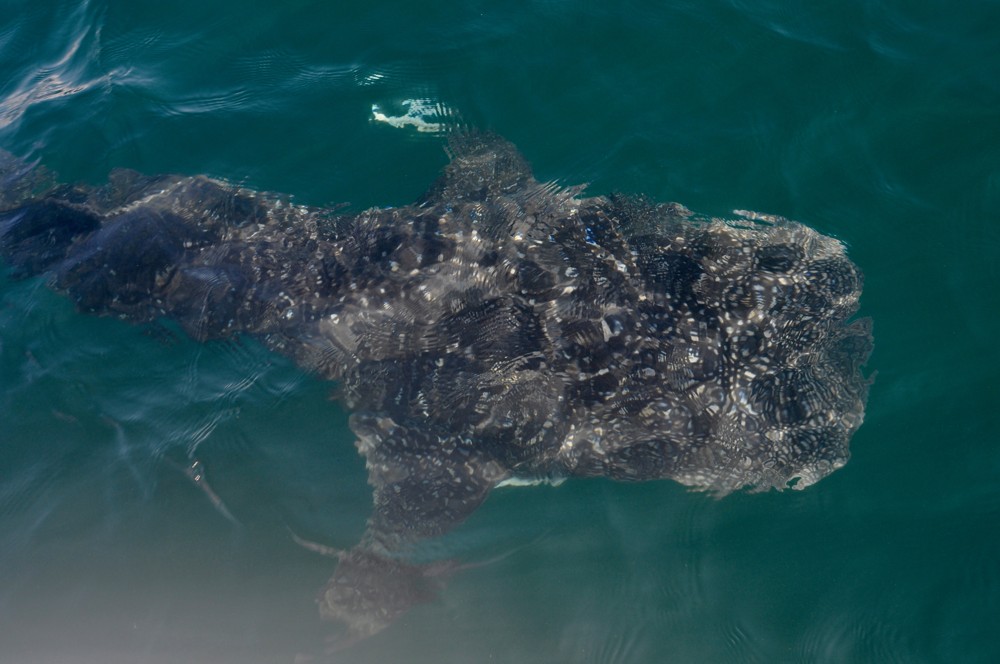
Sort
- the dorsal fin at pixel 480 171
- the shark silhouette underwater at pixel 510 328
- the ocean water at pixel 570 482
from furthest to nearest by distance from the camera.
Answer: the dorsal fin at pixel 480 171
the shark silhouette underwater at pixel 510 328
the ocean water at pixel 570 482

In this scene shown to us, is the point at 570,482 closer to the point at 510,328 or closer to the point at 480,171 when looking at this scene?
the point at 510,328

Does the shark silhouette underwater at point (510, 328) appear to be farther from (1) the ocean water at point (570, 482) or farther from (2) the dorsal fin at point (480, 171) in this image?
(1) the ocean water at point (570, 482)

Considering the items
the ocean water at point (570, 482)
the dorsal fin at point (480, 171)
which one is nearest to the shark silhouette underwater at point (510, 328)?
the dorsal fin at point (480, 171)

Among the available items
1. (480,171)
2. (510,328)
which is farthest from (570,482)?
(480,171)

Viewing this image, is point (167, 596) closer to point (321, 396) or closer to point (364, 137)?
point (321, 396)

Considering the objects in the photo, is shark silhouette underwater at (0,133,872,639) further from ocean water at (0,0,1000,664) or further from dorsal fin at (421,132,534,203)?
ocean water at (0,0,1000,664)
